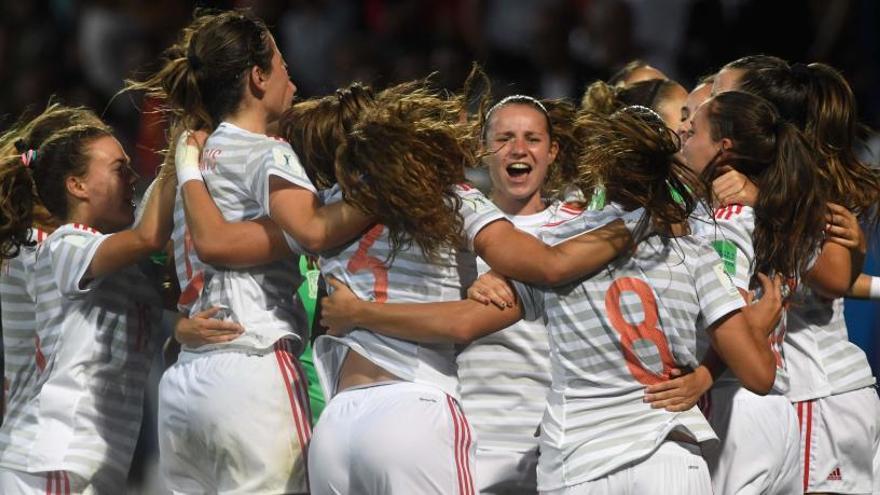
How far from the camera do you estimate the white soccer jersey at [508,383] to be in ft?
15.6

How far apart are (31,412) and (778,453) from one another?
2409 mm

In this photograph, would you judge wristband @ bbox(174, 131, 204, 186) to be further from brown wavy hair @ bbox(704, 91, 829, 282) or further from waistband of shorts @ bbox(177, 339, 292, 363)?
brown wavy hair @ bbox(704, 91, 829, 282)

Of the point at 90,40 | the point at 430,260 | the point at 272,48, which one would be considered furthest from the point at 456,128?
the point at 90,40

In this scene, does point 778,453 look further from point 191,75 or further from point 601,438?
point 191,75

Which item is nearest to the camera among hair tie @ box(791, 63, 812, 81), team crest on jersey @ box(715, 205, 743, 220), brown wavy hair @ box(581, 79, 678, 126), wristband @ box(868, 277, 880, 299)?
team crest on jersey @ box(715, 205, 743, 220)

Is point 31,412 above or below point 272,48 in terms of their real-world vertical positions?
below

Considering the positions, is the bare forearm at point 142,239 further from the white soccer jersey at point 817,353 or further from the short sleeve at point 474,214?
the white soccer jersey at point 817,353

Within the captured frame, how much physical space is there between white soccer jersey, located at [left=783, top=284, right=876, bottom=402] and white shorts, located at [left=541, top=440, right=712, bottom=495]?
0.84 m

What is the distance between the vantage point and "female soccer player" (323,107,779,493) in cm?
403

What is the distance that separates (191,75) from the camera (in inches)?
185

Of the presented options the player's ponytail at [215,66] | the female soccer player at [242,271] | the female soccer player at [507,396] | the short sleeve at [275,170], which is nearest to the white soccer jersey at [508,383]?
the female soccer player at [507,396]

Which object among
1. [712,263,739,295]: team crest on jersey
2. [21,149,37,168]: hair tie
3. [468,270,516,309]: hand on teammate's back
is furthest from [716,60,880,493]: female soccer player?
[21,149,37,168]: hair tie

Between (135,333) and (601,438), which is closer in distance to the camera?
(601,438)

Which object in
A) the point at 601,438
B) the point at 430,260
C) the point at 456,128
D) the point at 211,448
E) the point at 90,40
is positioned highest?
the point at 456,128
